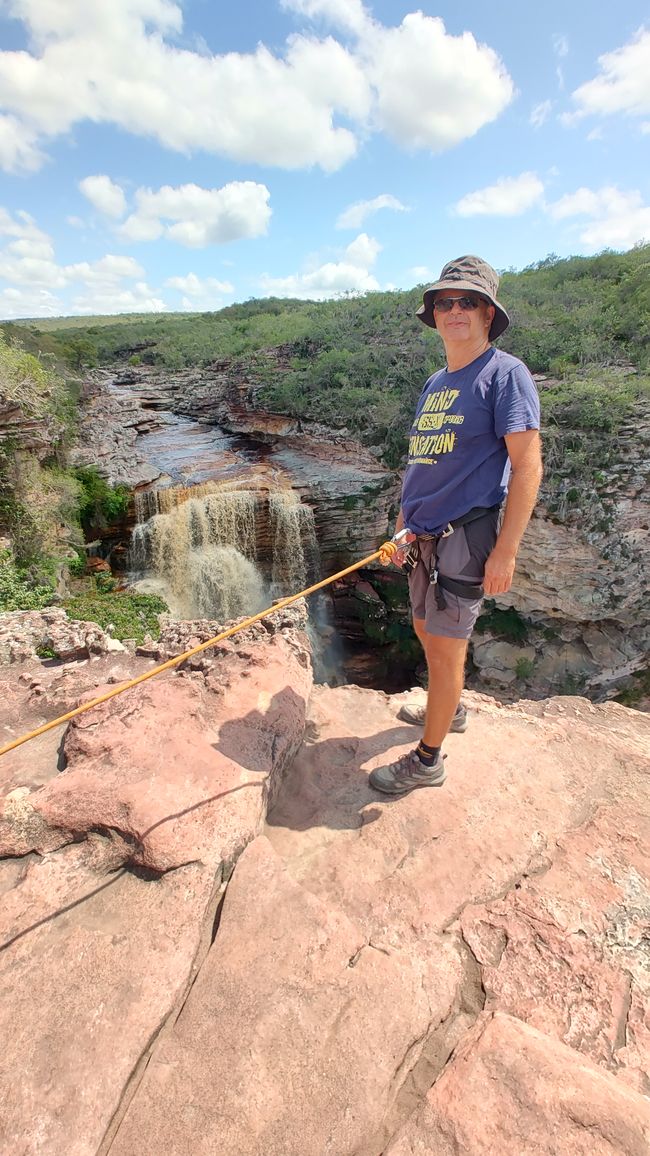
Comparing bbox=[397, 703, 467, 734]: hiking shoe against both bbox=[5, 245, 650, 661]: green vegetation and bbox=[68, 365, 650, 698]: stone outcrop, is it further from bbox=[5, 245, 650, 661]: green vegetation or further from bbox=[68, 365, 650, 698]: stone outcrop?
bbox=[68, 365, 650, 698]: stone outcrop

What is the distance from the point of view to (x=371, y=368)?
40.7 ft

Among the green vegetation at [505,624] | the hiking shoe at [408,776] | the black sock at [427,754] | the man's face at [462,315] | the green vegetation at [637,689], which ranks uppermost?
the man's face at [462,315]

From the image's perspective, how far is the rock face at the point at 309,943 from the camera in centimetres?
110

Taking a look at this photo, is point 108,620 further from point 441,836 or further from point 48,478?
point 441,836

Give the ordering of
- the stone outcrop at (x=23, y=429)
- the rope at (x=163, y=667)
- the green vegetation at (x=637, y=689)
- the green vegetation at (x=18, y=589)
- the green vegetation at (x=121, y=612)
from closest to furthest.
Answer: the rope at (x=163, y=667)
the green vegetation at (x=121, y=612)
the green vegetation at (x=18, y=589)
the stone outcrop at (x=23, y=429)
the green vegetation at (x=637, y=689)

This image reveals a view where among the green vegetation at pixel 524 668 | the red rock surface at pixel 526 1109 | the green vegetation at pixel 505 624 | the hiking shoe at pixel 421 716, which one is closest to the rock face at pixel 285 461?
the green vegetation at pixel 505 624

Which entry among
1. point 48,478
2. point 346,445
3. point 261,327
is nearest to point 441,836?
point 48,478

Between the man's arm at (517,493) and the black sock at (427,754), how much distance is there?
0.78m

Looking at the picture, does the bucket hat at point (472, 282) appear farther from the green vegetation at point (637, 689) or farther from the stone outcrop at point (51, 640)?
the green vegetation at point (637, 689)

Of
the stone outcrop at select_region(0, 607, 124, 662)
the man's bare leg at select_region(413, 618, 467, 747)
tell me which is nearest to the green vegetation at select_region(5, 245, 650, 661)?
the stone outcrop at select_region(0, 607, 124, 662)

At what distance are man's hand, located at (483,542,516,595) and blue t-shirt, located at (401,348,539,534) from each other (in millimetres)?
210

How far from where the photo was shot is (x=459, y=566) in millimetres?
2021

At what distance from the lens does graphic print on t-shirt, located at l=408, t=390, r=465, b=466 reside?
197 centimetres

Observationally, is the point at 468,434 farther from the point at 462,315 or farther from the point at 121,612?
the point at 121,612
